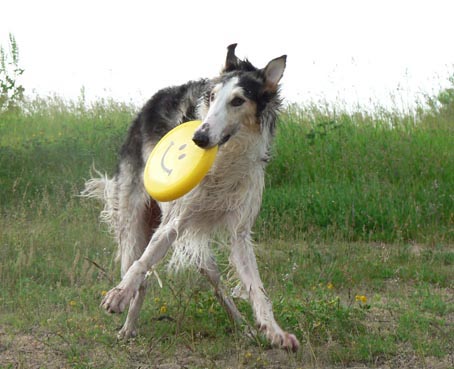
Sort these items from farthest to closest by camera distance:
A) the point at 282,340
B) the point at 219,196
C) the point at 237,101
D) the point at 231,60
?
the point at 231,60
the point at 219,196
the point at 237,101
the point at 282,340

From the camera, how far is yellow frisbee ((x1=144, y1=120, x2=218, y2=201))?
5754mm

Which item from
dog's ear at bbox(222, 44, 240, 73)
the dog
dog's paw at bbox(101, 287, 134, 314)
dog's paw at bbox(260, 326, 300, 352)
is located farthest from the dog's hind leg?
dog's ear at bbox(222, 44, 240, 73)

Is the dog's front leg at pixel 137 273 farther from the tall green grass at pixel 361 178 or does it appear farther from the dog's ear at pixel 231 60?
the tall green grass at pixel 361 178

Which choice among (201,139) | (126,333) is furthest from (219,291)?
(201,139)

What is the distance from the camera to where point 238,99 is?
5.75m

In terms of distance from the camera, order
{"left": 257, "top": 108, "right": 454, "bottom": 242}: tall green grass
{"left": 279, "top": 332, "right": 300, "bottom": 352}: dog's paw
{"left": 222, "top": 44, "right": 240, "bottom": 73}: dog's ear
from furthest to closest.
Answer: {"left": 257, "top": 108, "right": 454, "bottom": 242}: tall green grass, {"left": 222, "top": 44, "right": 240, "bottom": 73}: dog's ear, {"left": 279, "top": 332, "right": 300, "bottom": 352}: dog's paw

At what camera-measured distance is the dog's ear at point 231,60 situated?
20.4 feet

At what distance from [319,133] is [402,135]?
1.27 metres

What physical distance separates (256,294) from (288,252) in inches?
115

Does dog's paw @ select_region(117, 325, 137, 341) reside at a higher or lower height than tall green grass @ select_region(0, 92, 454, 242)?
lower

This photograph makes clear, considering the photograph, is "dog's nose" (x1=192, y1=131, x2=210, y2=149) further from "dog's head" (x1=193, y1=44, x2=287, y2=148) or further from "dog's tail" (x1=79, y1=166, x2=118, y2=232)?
"dog's tail" (x1=79, y1=166, x2=118, y2=232)

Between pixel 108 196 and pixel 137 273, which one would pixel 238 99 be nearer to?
pixel 137 273

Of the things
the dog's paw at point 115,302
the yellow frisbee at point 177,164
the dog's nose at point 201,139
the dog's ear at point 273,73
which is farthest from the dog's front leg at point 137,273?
the dog's ear at point 273,73

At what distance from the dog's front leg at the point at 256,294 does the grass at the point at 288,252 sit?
0.51 feet
